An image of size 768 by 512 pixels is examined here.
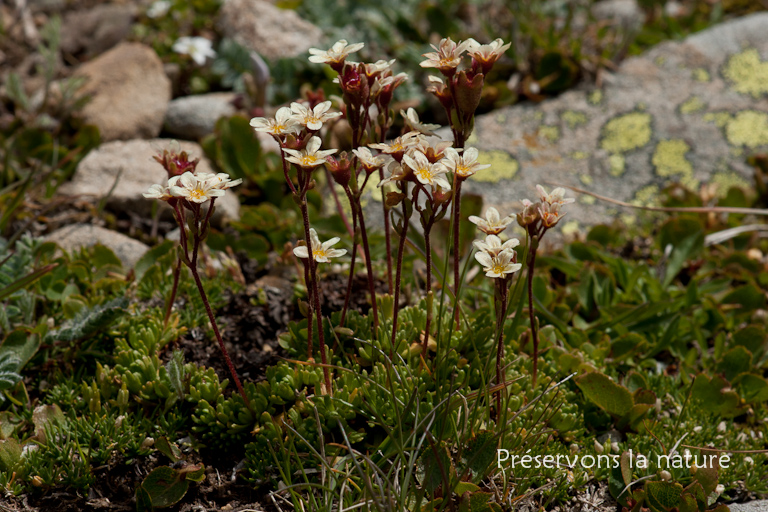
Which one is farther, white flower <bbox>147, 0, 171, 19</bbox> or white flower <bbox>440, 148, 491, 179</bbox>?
white flower <bbox>147, 0, 171, 19</bbox>

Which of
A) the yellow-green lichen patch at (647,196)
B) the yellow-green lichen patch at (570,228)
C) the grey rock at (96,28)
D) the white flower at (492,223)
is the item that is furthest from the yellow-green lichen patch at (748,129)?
the grey rock at (96,28)

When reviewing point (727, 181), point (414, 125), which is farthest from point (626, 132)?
point (414, 125)

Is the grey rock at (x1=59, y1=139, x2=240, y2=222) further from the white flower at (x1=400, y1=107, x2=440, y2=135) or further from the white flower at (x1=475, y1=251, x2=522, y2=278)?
the white flower at (x1=475, y1=251, x2=522, y2=278)

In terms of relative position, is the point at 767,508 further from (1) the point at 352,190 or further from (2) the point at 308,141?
(2) the point at 308,141

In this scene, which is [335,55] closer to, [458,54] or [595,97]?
[458,54]

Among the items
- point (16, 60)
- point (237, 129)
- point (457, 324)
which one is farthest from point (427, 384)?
point (16, 60)

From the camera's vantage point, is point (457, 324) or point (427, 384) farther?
point (457, 324)

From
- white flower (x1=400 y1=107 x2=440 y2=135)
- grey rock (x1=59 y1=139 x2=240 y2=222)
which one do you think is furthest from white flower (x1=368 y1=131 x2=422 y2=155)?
grey rock (x1=59 y1=139 x2=240 y2=222)

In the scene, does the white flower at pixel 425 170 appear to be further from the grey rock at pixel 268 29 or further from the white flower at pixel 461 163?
the grey rock at pixel 268 29
